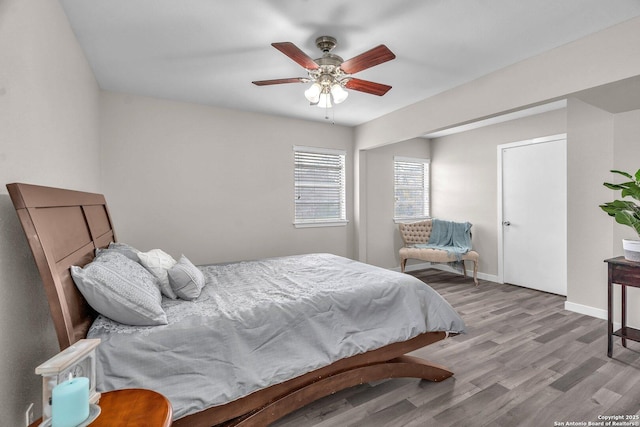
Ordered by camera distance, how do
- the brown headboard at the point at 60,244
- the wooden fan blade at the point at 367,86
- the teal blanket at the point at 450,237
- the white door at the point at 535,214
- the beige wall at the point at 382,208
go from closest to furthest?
1. the brown headboard at the point at 60,244
2. the wooden fan blade at the point at 367,86
3. the white door at the point at 535,214
4. the teal blanket at the point at 450,237
5. the beige wall at the point at 382,208

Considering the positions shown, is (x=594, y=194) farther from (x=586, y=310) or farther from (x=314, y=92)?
(x=314, y=92)

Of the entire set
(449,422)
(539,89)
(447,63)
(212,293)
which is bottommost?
(449,422)

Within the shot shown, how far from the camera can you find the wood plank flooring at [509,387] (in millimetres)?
1839

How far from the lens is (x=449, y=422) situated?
1.80 meters

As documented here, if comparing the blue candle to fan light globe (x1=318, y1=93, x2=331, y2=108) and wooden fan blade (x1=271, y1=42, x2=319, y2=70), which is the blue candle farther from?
fan light globe (x1=318, y1=93, x2=331, y2=108)

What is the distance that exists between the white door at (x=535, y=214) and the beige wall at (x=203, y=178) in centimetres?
294

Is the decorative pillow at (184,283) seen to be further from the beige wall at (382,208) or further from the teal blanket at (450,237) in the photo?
the teal blanket at (450,237)

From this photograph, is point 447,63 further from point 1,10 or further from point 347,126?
point 1,10

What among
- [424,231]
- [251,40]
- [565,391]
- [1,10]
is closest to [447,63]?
[251,40]

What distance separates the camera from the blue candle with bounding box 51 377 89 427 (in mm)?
818

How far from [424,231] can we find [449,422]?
3.97 meters

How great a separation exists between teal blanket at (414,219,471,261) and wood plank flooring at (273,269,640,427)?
5.92ft

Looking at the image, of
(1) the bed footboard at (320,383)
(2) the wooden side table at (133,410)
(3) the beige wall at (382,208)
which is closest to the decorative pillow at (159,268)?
(1) the bed footboard at (320,383)

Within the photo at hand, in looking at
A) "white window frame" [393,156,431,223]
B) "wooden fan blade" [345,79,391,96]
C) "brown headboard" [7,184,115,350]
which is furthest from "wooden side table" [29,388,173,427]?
"white window frame" [393,156,431,223]
